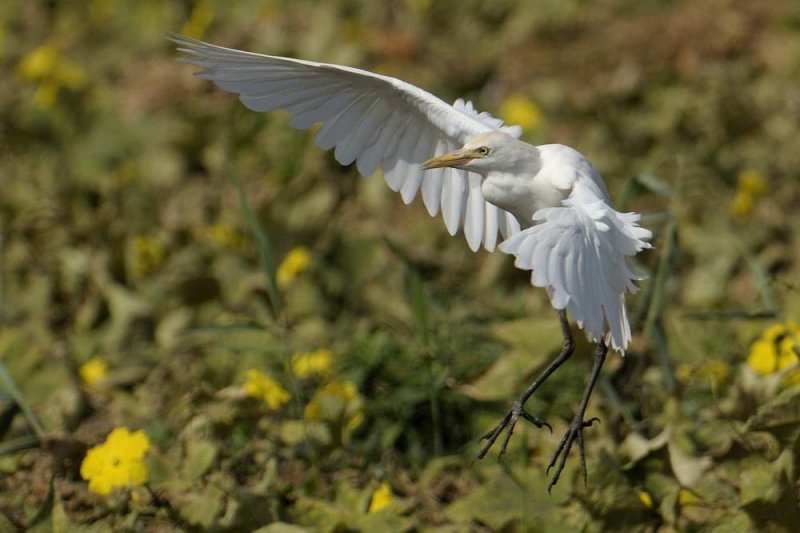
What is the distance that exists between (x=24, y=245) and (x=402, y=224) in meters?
1.71

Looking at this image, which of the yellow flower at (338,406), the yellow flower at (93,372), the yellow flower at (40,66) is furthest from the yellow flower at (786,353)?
the yellow flower at (40,66)

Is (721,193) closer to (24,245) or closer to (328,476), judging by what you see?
(328,476)

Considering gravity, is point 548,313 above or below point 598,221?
below

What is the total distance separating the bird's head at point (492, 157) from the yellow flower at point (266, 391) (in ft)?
3.09

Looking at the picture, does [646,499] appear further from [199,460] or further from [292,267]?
[292,267]

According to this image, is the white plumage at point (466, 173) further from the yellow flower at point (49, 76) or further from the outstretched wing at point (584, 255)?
the yellow flower at point (49, 76)

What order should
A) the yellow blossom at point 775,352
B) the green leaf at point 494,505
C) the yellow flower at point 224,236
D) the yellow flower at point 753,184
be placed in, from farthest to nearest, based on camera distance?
1. the yellow flower at point 753,184
2. the yellow flower at point 224,236
3. the yellow blossom at point 775,352
4. the green leaf at point 494,505

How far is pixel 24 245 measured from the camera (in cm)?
525

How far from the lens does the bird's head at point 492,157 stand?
3.09 metres

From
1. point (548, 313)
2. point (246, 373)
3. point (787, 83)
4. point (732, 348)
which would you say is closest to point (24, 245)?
point (246, 373)

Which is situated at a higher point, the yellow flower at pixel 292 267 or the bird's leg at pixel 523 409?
the yellow flower at pixel 292 267

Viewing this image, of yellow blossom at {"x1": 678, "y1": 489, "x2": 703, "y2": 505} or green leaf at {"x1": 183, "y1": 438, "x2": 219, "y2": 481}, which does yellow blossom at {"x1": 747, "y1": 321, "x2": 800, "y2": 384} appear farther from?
green leaf at {"x1": 183, "y1": 438, "x2": 219, "y2": 481}

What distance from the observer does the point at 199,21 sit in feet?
23.9

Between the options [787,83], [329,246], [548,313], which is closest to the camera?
[548,313]
